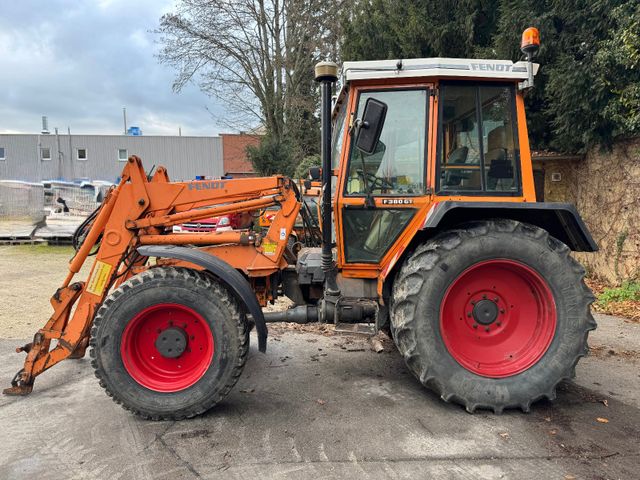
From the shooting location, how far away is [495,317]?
11.7 feet

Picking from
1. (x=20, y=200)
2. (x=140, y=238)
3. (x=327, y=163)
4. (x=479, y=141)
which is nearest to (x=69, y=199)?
(x=20, y=200)

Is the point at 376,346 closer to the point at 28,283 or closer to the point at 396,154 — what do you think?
the point at 396,154

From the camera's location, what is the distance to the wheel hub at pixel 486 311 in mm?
3562

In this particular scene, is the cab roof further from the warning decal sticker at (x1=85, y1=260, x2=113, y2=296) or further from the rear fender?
the warning decal sticker at (x1=85, y1=260, x2=113, y2=296)

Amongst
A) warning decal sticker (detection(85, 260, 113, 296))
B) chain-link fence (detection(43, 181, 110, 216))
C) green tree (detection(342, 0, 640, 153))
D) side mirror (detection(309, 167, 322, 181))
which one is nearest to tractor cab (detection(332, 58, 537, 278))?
side mirror (detection(309, 167, 322, 181))

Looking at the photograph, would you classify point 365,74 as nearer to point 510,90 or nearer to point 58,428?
point 510,90

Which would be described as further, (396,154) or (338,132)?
(338,132)

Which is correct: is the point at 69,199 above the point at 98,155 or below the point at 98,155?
below

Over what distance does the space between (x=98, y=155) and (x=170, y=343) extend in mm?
34978

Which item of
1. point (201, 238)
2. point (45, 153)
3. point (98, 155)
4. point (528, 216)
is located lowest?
point (201, 238)

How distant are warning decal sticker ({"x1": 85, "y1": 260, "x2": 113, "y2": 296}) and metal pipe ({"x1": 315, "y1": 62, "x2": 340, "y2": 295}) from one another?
5.47 feet

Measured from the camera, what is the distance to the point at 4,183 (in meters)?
14.9

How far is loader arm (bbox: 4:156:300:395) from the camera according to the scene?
3479mm

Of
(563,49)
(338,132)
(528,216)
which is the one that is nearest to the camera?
(528,216)
